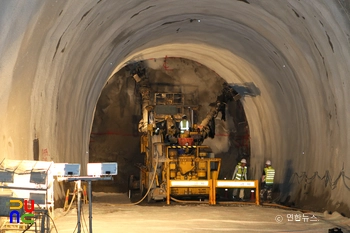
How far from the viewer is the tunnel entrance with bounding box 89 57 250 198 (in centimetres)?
2327

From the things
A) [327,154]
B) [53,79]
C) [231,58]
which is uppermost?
[231,58]

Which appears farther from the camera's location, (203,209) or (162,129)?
(162,129)

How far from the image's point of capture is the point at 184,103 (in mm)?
23344

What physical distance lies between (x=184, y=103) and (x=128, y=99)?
1.96 meters

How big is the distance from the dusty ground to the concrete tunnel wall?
1123 mm

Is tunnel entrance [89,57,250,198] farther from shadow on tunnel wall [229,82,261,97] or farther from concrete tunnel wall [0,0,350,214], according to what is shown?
concrete tunnel wall [0,0,350,214]

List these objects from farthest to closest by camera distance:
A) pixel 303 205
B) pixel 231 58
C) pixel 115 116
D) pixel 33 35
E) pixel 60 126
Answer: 1. pixel 115 116
2. pixel 231 58
3. pixel 303 205
4. pixel 60 126
5. pixel 33 35

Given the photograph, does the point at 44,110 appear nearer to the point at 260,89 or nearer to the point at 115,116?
the point at 260,89

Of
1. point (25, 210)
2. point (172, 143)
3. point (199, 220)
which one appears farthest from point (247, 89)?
point (25, 210)

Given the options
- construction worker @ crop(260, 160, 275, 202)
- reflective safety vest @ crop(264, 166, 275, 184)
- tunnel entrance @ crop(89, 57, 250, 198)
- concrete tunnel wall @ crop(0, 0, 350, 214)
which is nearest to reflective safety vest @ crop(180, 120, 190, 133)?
concrete tunnel wall @ crop(0, 0, 350, 214)

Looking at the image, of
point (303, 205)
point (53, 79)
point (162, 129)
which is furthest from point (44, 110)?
point (162, 129)

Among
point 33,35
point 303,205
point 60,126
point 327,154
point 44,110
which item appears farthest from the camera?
point 303,205

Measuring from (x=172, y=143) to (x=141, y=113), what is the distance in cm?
428

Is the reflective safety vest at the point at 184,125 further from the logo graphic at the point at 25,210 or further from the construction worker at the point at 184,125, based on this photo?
the logo graphic at the point at 25,210
